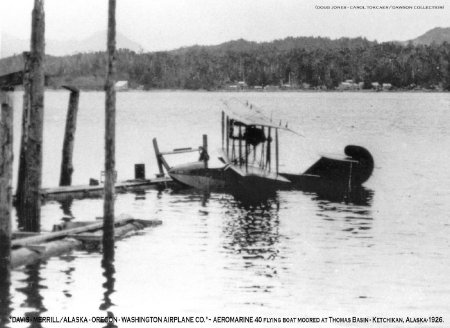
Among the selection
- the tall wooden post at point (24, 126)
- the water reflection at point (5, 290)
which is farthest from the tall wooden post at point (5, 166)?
the tall wooden post at point (24, 126)

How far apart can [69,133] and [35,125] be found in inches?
457

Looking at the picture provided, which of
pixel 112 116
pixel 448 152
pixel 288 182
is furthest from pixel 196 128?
pixel 112 116

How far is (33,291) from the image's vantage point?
16.0m

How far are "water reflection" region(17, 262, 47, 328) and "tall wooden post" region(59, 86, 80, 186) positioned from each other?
41.0 ft

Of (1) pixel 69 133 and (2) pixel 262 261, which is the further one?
(1) pixel 69 133

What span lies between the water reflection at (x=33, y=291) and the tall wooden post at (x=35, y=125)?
1913 millimetres

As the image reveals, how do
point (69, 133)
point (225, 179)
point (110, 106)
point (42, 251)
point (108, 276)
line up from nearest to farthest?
1. point (42, 251)
2. point (108, 276)
3. point (110, 106)
4. point (69, 133)
5. point (225, 179)

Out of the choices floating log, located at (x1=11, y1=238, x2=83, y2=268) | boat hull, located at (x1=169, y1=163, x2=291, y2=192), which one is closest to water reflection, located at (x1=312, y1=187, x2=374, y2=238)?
boat hull, located at (x1=169, y1=163, x2=291, y2=192)

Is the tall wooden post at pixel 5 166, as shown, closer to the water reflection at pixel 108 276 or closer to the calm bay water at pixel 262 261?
the calm bay water at pixel 262 261

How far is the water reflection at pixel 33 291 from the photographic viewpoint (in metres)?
14.5

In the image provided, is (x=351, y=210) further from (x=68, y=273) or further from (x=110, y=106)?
(x=68, y=273)

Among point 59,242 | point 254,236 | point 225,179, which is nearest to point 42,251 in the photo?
point 59,242

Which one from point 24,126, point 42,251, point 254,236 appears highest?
point 24,126

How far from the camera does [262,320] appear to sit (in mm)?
14625
